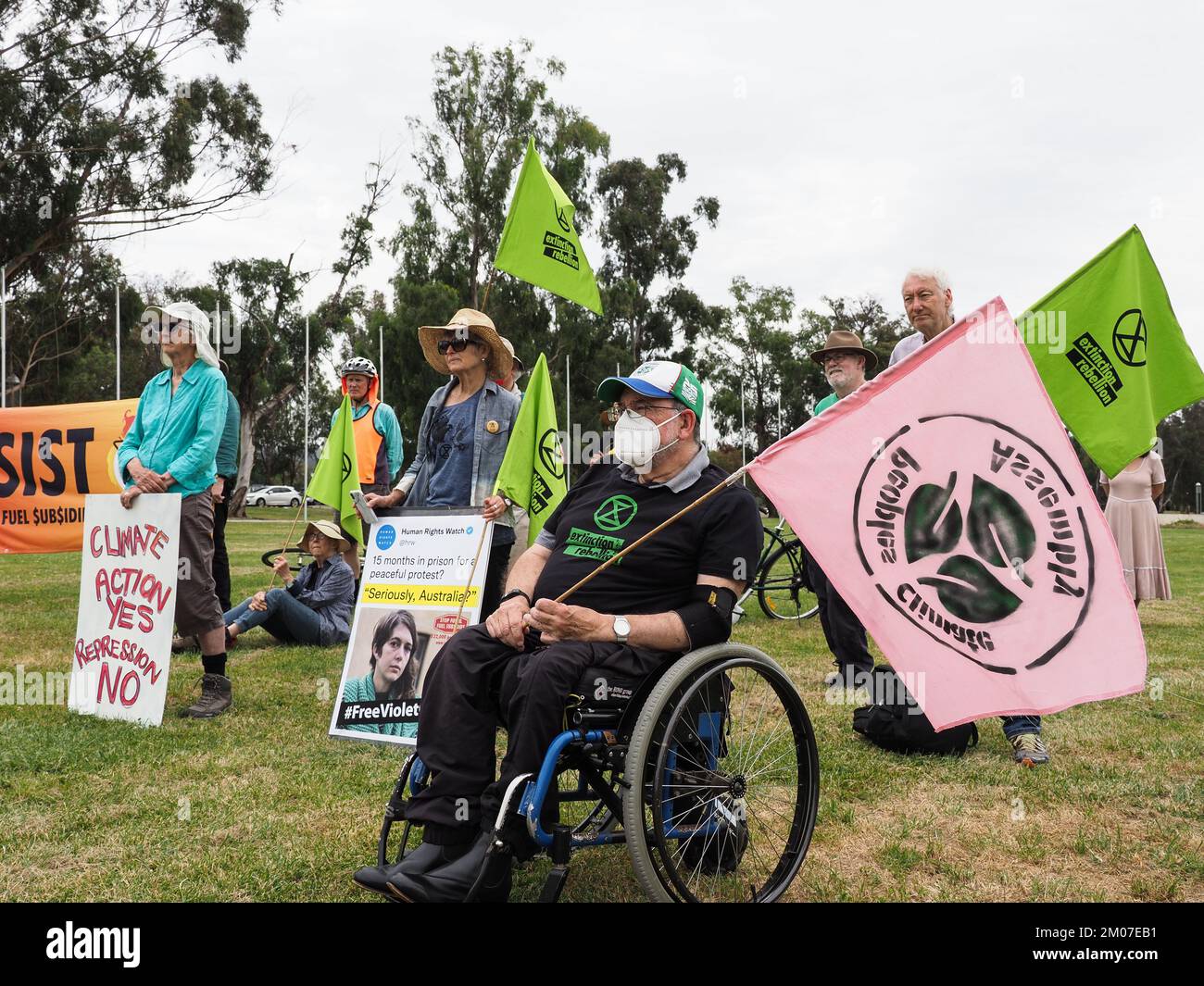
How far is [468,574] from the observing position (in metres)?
4.44

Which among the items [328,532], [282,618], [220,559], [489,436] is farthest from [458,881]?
[220,559]

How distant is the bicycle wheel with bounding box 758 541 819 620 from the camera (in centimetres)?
904

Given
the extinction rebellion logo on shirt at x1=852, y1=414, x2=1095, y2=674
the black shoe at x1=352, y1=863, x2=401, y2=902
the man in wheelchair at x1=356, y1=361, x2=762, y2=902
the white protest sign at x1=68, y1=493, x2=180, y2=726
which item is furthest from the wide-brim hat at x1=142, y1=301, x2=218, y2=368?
the extinction rebellion logo on shirt at x1=852, y1=414, x2=1095, y2=674

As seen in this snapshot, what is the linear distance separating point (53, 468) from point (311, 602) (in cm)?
318

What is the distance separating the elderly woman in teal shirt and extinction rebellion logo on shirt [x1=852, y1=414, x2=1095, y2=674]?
2.36 metres

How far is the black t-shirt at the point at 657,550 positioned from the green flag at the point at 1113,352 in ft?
6.22

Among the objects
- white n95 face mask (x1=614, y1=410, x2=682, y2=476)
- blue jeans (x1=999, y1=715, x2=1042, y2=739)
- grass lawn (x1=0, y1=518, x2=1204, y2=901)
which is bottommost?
grass lawn (x1=0, y1=518, x2=1204, y2=901)

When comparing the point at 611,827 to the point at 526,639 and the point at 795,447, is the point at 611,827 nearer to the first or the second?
the point at 526,639

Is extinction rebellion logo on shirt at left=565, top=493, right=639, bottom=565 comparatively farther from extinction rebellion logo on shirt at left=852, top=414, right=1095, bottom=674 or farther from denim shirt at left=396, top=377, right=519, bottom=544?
denim shirt at left=396, top=377, right=519, bottom=544

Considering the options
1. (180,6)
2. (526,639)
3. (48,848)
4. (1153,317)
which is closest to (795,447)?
(526,639)

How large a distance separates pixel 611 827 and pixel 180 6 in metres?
26.1

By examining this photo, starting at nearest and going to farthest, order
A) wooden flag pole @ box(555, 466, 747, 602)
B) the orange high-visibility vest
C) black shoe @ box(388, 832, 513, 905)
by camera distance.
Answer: black shoe @ box(388, 832, 513, 905)
wooden flag pole @ box(555, 466, 747, 602)
the orange high-visibility vest

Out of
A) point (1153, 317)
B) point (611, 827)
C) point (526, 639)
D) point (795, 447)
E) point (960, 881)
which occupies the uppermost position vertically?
point (1153, 317)

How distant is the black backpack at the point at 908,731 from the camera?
4.60 metres
